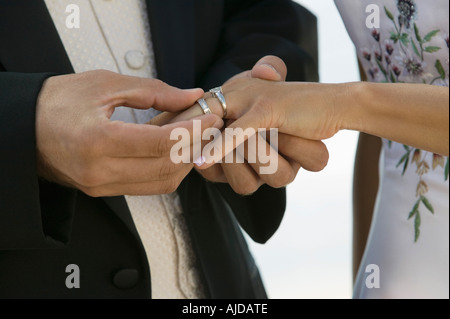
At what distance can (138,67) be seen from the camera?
1.23 meters

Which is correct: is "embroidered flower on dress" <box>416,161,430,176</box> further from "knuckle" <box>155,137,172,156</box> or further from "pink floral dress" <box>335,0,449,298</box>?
"knuckle" <box>155,137,172,156</box>

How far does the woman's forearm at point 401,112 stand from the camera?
37.7 inches

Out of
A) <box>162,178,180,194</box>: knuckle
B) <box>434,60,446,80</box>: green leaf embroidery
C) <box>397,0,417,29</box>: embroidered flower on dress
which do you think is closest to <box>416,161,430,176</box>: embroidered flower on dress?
<box>434,60,446,80</box>: green leaf embroidery

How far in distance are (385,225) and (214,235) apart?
0.40m

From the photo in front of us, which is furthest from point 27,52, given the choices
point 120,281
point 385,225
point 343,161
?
point 343,161

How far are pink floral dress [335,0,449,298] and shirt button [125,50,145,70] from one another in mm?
435

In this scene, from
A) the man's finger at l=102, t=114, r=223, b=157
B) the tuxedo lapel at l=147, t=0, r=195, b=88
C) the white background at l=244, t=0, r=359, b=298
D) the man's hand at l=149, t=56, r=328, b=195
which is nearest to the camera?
the man's finger at l=102, t=114, r=223, b=157

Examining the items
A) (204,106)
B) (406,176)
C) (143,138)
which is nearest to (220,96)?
(204,106)

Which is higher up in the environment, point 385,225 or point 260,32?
point 260,32

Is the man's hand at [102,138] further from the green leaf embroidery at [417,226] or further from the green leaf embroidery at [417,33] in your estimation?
the green leaf embroidery at [417,226]

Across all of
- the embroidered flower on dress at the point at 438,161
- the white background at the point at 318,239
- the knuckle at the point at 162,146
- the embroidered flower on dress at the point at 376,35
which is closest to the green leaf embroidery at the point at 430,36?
the embroidered flower on dress at the point at 376,35

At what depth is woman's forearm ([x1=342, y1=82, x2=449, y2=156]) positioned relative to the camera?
96 centimetres
